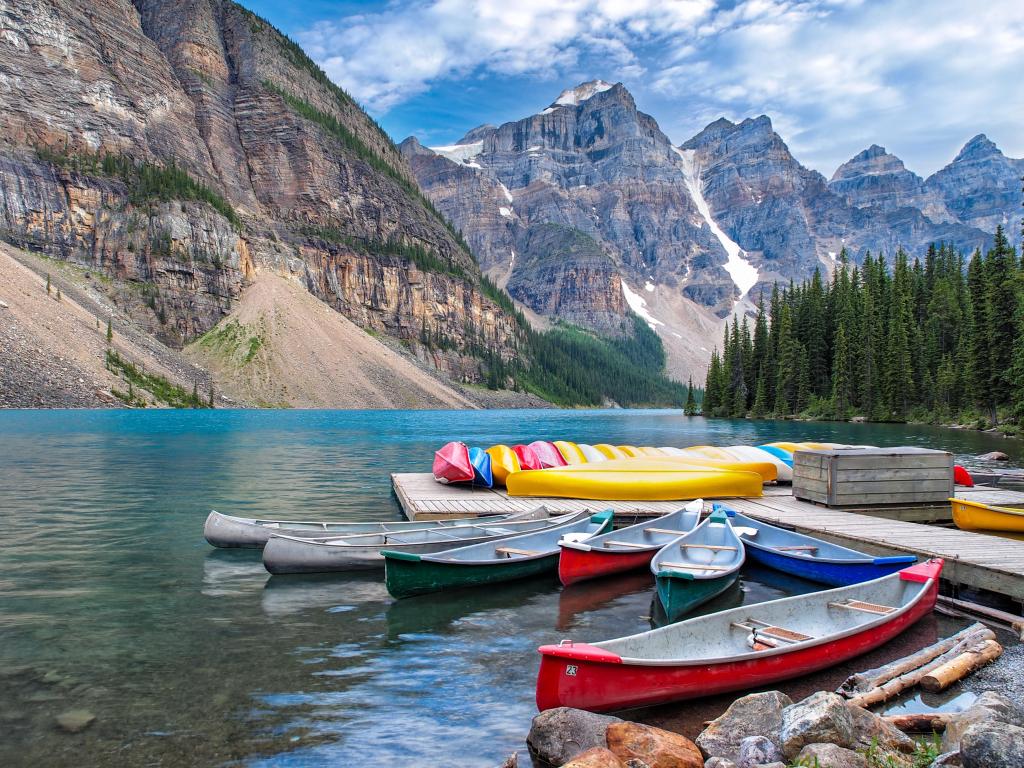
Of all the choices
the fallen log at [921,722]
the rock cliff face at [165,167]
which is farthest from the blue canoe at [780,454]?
the rock cliff face at [165,167]

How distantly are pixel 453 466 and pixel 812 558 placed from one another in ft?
43.1

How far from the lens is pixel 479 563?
43.3 feet

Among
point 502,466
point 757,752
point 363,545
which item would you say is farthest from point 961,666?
point 502,466

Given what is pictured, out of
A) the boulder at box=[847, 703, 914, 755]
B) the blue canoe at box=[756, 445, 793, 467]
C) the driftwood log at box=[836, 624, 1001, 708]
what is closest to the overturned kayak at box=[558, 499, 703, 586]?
the driftwood log at box=[836, 624, 1001, 708]

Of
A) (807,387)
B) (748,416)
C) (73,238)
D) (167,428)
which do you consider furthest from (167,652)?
(73,238)

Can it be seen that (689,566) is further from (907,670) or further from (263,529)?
(263,529)

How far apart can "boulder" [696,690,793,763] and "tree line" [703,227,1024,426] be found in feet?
188

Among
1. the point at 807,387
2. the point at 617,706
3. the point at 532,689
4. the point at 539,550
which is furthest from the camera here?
the point at 807,387

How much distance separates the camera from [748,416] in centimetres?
12325

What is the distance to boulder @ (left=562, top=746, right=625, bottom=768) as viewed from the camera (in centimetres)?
586

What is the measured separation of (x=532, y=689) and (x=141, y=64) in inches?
7914

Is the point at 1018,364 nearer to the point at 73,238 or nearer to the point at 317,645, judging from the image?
the point at 317,645

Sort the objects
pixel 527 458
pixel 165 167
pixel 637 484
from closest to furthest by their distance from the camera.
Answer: pixel 637 484 → pixel 527 458 → pixel 165 167

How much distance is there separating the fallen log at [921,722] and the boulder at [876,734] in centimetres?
60
